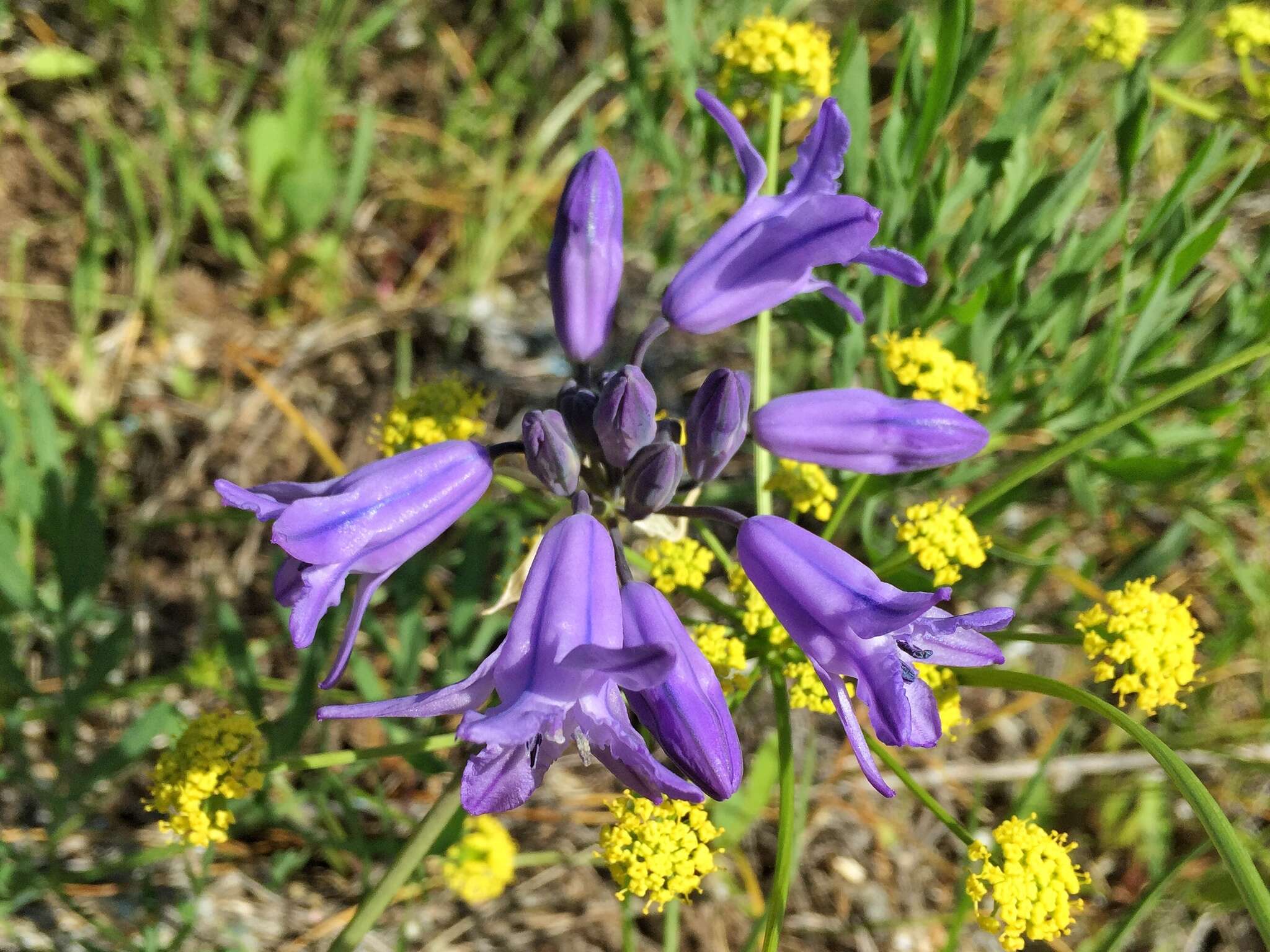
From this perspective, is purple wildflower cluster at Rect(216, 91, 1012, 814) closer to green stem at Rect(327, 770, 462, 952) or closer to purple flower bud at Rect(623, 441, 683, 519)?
purple flower bud at Rect(623, 441, 683, 519)

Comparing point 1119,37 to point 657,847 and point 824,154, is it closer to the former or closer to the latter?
point 824,154

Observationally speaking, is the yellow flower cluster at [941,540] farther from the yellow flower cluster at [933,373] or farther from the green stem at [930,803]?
the green stem at [930,803]

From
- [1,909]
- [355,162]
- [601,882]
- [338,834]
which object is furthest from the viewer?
[355,162]

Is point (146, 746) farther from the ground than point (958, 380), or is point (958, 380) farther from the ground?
point (958, 380)

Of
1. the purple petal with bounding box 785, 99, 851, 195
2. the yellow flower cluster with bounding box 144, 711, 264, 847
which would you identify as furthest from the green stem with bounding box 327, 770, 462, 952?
the purple petal with bounding box 785, 99, 851, 195

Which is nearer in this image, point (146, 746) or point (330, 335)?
point (146, 746)

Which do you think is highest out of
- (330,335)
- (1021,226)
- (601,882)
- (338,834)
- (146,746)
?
(1021,226)

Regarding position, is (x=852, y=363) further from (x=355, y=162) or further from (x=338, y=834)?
(x=355, y=162)

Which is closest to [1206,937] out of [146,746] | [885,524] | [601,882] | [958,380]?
[885,524]

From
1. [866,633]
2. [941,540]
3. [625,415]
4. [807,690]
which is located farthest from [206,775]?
[941,540]
